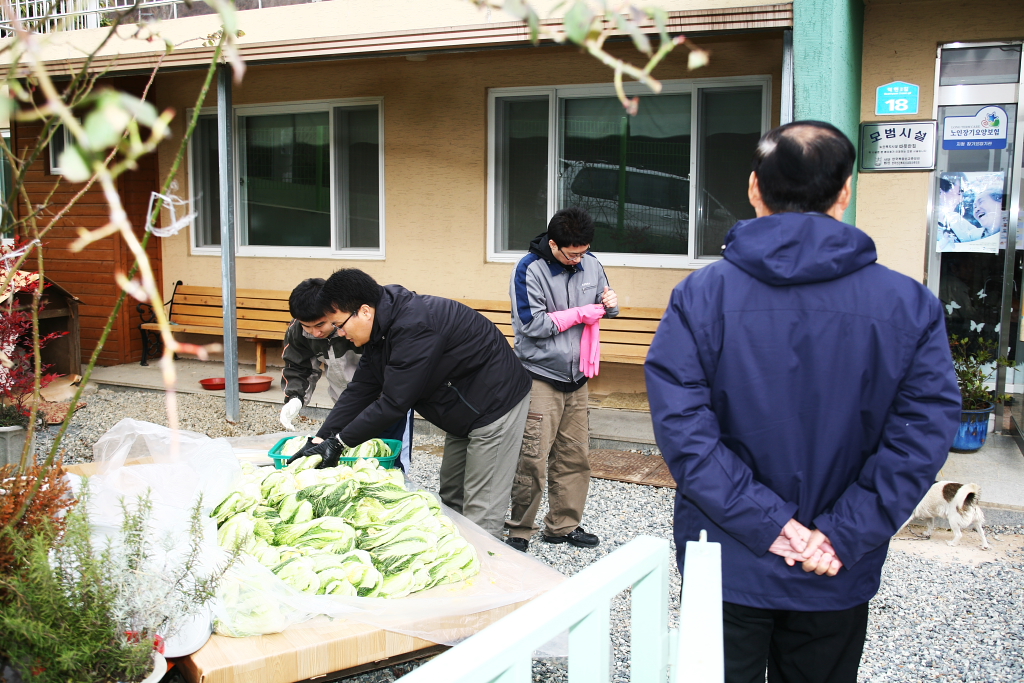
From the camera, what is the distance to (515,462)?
3.86 m

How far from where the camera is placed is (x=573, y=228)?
164 inches

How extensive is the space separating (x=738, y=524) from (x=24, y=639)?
1.51 metres

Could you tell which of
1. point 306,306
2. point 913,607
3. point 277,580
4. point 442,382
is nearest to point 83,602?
point 277,580

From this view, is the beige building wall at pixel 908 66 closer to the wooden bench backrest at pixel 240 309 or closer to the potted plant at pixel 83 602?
the potted plant at pixel 83 602

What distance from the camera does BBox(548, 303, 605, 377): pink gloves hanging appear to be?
4336 mm

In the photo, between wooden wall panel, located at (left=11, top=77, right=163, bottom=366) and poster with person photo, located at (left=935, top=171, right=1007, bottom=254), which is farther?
wooden wall panel, located at (left=11, top=77, right=163, bottom=366)


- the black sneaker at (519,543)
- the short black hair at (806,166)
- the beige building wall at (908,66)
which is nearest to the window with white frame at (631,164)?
the beige building wall at (908,66)

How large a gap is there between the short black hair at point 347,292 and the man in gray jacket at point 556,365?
3.81 feet

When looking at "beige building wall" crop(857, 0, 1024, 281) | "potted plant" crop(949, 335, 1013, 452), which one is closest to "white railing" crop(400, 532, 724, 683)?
"potted plant" crop(949, 335, 1013, 452)

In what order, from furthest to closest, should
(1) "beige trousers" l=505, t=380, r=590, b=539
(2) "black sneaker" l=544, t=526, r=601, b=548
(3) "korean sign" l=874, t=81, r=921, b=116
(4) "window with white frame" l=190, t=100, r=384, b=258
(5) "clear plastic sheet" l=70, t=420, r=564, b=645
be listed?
(4) "window with white frame" l=190, t=100, r=384, b=258, (3) "korean sign" l=874, t=81, r=921, b=116, (2) "black sneaker" l=544, t=526, r=601, b=548, (1) "beige trousers" l=505, t=380, r=590, b=539, (5) "clear plastic sheet" l=70, t=420, r=564, b=645

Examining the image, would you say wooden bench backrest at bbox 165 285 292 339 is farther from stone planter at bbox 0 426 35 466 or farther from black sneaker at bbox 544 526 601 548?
black sneaker at bbox 544 526 601 548

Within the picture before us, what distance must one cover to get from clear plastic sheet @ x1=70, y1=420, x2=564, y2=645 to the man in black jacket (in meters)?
0.48

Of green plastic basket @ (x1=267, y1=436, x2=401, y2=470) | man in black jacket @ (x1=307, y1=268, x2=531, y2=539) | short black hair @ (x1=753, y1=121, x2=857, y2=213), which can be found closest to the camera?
short black hair @ (x1=753, y1=121, x2=857, y2=213)

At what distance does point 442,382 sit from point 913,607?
2.40 m
